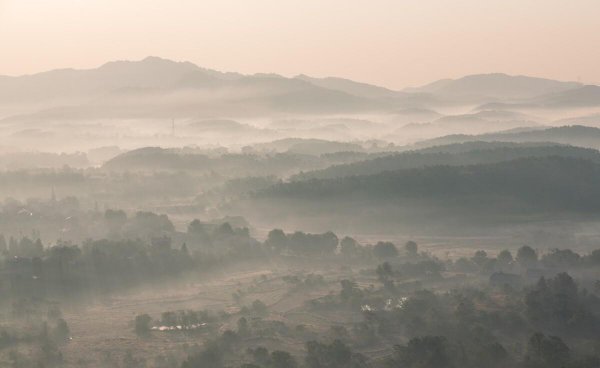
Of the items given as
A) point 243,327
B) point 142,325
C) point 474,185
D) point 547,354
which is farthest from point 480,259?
point 474,185

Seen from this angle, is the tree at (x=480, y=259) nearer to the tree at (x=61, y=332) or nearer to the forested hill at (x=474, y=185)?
the forested hill at (x=474, y=185)

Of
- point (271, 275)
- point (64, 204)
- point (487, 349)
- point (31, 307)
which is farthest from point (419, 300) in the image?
point (64, 204)

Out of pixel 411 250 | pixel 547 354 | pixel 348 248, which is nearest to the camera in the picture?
pixel 547 354

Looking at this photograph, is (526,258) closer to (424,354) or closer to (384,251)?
(384,251)

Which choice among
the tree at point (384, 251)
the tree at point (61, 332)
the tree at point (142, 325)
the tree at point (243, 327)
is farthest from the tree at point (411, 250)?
the tree at point (61, 332)

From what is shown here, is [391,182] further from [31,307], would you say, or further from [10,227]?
[31,307]

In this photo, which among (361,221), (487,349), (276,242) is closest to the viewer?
(487,349)
